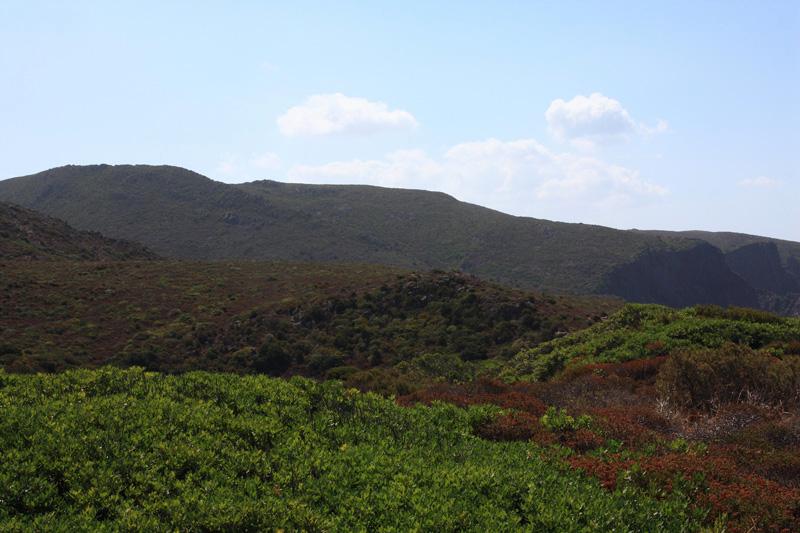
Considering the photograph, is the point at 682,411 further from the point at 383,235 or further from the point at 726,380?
the point at 383,235

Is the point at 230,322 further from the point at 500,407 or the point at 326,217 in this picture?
the point at 326,217

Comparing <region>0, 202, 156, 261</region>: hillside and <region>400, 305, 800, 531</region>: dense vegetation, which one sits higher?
<region>0, 202, 156, 261</region>: hillside

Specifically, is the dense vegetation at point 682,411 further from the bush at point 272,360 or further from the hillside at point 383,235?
the hillside at point 383,235

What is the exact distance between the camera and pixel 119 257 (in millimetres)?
66938

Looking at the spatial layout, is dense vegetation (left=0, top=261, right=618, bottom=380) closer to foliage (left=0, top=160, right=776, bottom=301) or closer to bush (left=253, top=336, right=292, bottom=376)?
bush (left=253, top=336, right=292, bottom=376)

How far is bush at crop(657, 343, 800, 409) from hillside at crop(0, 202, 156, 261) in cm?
Answer: 5562

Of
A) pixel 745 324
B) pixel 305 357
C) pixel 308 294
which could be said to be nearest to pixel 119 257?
pixel 308 294

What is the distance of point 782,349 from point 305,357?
2268 cm

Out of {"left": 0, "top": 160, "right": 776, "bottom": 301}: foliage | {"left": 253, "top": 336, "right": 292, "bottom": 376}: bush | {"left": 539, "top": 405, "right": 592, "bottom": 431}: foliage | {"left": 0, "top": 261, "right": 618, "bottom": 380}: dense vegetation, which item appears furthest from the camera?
{"left": 0, "top": 160, "right": 776, "bottom": 301}: foliage

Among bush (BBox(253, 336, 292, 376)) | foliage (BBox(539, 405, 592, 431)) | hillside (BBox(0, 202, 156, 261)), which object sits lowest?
bush (BBox(253, 336, 292, 376))

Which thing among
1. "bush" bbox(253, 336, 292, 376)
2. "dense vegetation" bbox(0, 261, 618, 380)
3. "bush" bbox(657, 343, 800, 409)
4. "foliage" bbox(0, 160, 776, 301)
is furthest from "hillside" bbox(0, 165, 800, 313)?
"bush" bbox(657, 343, 800, 409)

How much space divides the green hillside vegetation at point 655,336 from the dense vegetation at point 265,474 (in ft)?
35.7

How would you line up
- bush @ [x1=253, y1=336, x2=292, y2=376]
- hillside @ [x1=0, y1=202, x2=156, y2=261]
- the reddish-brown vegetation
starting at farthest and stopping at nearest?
1. hillside @ [x1=0, y1=202, x2=156, y2=261]
2. bush @ [x1=253, y1=336, x2=292, y2=376]
3. the reddish-brown vegetation

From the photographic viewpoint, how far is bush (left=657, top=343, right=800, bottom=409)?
1249 cm
